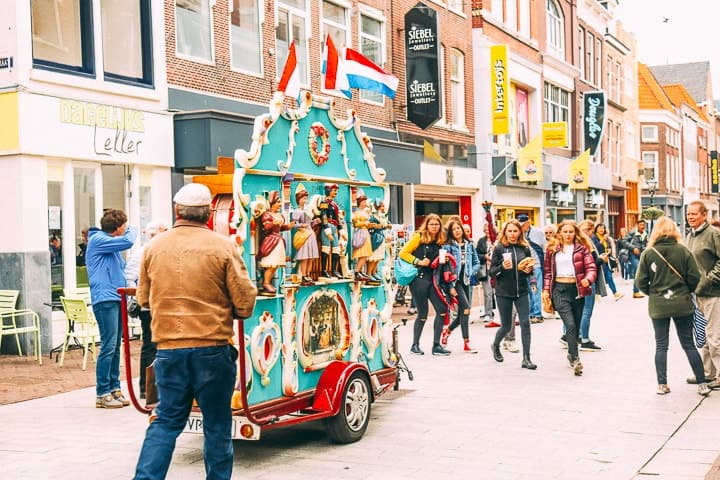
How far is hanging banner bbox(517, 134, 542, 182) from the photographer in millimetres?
28766

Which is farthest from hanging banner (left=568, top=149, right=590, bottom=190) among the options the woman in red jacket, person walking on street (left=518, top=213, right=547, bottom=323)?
the woman in red jacket

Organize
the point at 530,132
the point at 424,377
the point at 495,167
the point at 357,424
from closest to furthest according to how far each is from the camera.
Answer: the point at 357,424
the point at 424,377
the point at 495,167
the point at 530,132

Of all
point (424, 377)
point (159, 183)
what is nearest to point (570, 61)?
point (159, 183)

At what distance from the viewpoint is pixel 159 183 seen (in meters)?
14.9

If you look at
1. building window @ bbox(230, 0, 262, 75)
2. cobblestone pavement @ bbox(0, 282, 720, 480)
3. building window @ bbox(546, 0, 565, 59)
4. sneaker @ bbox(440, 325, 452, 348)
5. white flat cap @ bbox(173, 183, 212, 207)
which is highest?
building window @ bbox(546, 0, 565, 59)

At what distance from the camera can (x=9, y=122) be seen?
1234cm

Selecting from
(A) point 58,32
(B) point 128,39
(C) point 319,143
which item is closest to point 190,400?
(C) point 319,143

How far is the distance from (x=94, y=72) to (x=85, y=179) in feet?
5.26

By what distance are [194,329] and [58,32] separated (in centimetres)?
984

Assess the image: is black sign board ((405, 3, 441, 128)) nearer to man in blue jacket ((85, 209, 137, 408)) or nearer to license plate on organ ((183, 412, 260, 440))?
man in blue jacket ((85, 209, 137, 408))

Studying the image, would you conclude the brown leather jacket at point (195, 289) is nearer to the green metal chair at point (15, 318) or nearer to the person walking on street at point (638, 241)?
the green metal chair at point (15, 318)

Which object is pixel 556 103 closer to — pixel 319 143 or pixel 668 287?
pixel 668 287

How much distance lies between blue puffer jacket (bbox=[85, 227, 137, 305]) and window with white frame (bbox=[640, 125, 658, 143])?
5207 centimetres

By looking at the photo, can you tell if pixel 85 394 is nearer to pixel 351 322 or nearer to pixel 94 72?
pixel 351 322
